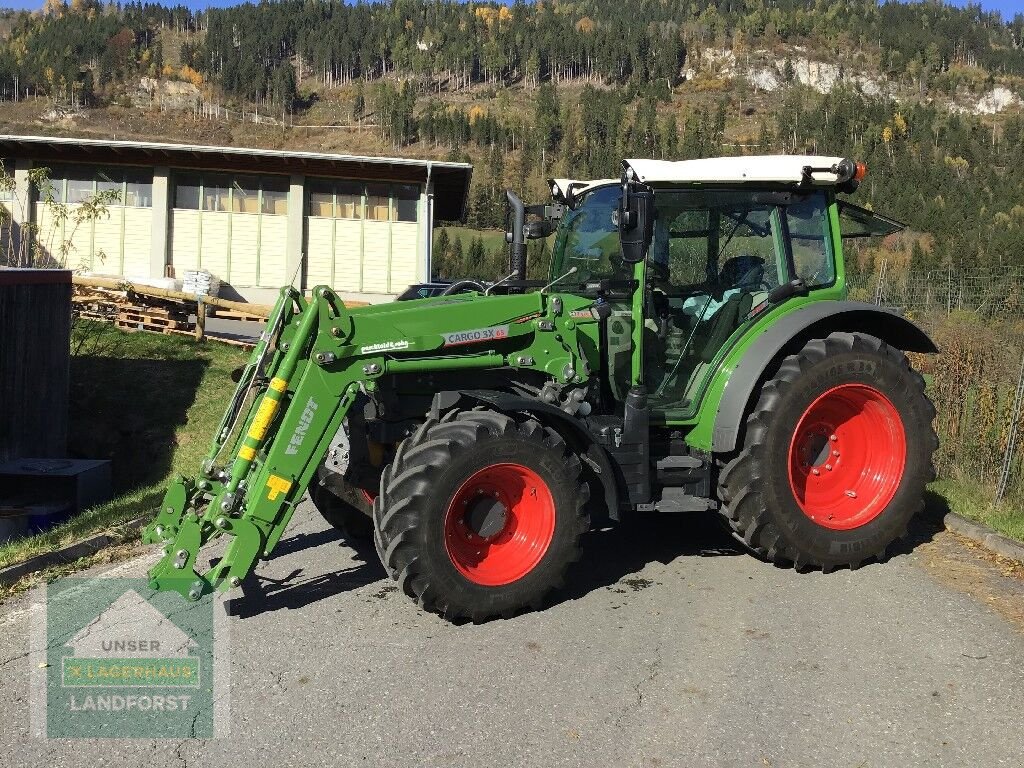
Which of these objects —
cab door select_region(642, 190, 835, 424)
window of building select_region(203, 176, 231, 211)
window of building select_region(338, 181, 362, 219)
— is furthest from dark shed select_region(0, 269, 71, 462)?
window of building select_region(203, 176, 231, 211)

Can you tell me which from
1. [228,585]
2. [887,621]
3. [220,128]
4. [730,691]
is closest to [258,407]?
[228,585]

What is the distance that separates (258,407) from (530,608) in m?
1.85

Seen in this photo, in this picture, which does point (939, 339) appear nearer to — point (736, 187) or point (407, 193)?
point (736, 187)

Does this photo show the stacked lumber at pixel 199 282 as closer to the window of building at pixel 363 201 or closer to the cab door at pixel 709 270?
the window of building at pixel 363 201

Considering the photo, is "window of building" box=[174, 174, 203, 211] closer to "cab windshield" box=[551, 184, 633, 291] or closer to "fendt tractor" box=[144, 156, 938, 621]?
"fendt tractor" box=[144, 156, 938, 621]

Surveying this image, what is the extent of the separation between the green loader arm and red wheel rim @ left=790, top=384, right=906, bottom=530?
174cm

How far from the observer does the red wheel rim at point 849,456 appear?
19.4 ft

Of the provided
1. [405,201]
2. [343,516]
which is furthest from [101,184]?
[343,516]

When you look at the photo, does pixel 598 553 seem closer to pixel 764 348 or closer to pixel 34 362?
pixel 764 348

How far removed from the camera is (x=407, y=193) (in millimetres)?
25109

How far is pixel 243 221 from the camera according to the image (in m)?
25.4

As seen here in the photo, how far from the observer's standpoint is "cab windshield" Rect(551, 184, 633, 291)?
5.92 meters

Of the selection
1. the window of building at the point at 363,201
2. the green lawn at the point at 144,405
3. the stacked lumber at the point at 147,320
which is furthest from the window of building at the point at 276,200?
the green lawn at the point at 144,405

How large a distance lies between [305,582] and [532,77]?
153951 millimetres
